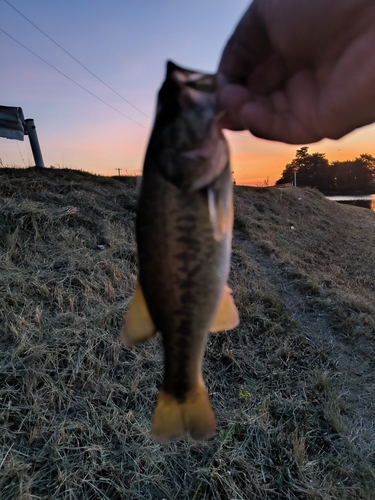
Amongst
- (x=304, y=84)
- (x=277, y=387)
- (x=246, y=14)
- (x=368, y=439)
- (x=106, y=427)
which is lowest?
(x=368, y=439)

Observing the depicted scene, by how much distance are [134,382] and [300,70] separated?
327cm

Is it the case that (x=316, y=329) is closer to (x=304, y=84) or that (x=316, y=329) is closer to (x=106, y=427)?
(x=106, y=427)

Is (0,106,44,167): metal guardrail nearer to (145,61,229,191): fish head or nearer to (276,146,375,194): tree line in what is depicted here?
(145,61,229,191): fish head

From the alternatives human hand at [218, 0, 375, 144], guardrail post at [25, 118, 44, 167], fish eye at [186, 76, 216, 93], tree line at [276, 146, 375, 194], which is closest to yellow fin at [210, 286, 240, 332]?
human hand at [218, 0, 375, 144]

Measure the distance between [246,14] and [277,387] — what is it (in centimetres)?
402

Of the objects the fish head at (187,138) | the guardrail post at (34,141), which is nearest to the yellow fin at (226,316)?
the fish head at (187,138)

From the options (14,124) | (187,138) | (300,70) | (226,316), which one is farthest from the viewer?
(14,124)

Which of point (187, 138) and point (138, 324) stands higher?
point (187, 138)

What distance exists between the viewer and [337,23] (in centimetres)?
111

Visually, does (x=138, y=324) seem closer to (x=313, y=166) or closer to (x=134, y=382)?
(x=134, y=382)

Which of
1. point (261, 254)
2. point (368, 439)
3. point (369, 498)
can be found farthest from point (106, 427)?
point (261, 254)

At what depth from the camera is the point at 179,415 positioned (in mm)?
1417

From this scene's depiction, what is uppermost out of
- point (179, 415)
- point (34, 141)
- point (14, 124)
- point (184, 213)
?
point (14, 124)

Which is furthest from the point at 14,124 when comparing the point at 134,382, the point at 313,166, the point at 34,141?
the point at 313,166
